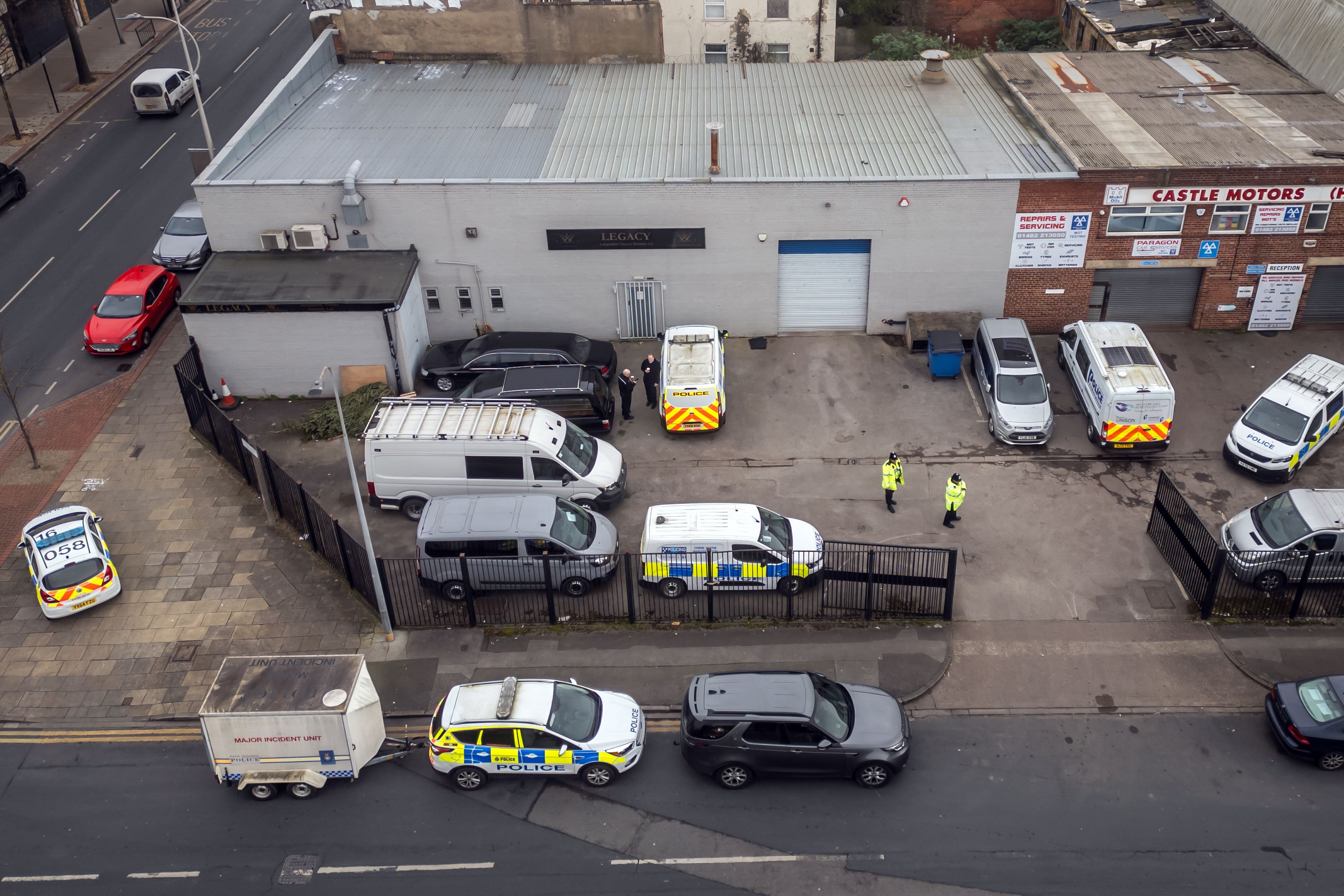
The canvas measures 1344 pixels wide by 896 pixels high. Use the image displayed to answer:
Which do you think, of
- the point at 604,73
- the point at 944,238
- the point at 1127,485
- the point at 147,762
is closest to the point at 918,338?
the point at 944,238

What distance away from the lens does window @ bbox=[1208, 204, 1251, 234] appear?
93.5 ft

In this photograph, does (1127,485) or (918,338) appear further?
(918,338)

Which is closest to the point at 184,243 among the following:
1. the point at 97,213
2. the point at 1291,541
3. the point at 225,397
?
the point at 97,213

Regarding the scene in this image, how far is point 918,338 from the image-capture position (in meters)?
29.7

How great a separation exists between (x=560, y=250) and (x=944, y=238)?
10422 millimetres

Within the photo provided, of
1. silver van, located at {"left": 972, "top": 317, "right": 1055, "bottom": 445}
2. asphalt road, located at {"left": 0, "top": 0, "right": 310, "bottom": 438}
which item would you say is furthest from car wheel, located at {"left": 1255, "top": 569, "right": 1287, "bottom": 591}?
asphalt road, located at {"left": 0, "top": 0, "right": 310, "bottom": 438}

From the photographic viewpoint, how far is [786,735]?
17.5 m

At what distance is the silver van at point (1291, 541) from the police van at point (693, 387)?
11738 mm

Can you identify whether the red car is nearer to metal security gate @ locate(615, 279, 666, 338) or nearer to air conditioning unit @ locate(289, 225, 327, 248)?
air conditioning unit @ locate(289, 225, 327, 248)

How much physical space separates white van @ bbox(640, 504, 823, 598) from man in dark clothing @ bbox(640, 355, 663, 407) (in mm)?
6677

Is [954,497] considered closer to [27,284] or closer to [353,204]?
[353,204]

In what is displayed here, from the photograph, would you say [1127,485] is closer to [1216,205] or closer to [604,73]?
[1216,205]

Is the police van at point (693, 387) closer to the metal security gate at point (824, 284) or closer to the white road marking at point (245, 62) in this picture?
the metal security gate at point (824, 284)

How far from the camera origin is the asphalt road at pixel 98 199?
30797 millimetres
